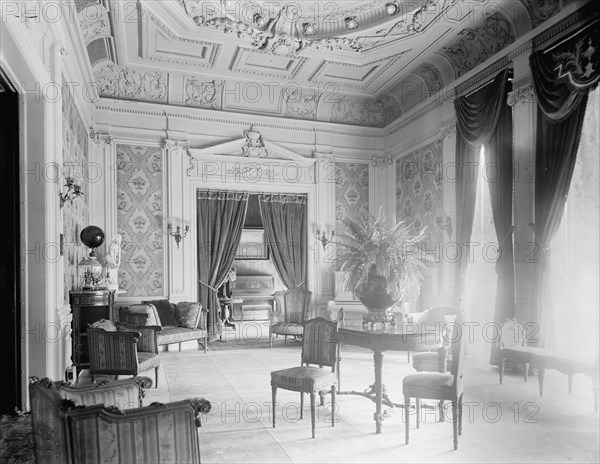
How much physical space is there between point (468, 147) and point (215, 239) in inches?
176

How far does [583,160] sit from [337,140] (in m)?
4.96

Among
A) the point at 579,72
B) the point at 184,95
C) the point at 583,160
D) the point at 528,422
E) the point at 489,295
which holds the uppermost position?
the point at 184,95

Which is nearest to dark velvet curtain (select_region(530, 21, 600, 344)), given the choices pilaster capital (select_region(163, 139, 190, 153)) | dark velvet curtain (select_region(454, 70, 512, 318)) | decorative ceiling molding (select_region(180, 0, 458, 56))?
dark velvet curtain (select_region(454, 70, 512, 318))

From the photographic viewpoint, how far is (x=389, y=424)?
4.31 metres

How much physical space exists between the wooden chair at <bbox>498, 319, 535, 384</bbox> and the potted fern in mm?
1684

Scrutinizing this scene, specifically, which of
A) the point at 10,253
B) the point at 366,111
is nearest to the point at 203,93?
the point at 366,111

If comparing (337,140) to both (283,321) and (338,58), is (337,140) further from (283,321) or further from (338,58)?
(283,321)

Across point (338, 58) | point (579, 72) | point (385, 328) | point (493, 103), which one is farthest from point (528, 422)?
point (338, 58)

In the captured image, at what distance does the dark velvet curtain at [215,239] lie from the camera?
8.87m

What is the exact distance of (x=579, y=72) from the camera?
5.18 metres

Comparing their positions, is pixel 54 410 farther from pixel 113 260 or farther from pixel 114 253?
pixel 114 253

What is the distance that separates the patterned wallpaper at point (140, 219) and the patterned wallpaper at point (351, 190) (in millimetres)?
3285

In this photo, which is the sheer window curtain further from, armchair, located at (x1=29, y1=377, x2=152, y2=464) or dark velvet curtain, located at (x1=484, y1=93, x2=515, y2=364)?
armchair, located at (x1=29, y1=377, x2=152, y2=464)

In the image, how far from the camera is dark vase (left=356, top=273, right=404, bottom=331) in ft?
14.7
